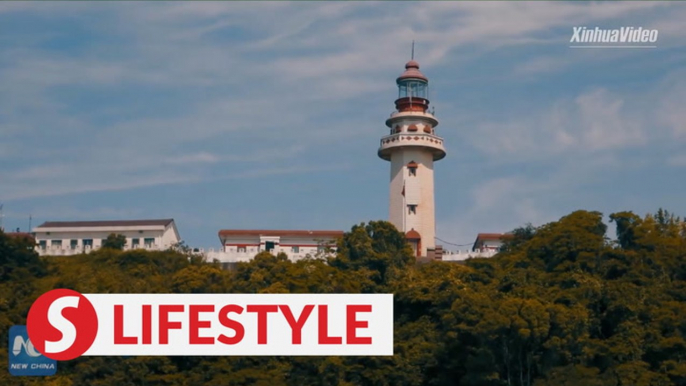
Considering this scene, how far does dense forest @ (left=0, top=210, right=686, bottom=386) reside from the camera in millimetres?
37625

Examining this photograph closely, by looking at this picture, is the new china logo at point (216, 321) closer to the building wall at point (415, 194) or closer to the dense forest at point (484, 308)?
the dense forest at point (484, 308)

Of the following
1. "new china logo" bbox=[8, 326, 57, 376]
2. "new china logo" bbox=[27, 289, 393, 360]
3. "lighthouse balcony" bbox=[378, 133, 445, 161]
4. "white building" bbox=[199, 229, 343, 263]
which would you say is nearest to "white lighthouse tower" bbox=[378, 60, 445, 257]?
"lighthouse balcony" bbox=[378, 133, 445, 161]

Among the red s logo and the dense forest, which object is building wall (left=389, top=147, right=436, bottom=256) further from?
the red s logo

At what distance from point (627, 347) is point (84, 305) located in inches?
756

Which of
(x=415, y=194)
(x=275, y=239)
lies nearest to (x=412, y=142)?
(x=415, y=194)

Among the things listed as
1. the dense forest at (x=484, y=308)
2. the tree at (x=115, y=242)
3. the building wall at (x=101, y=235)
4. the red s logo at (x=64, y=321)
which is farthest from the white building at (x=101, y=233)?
the red s logo at (x=64, y=321)

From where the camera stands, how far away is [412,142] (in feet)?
196

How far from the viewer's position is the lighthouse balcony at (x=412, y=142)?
59781 millimetres

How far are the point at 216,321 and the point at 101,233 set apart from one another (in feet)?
114

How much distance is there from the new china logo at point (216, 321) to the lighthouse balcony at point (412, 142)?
99.6 ft

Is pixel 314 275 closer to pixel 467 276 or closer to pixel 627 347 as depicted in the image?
pixel 467 276

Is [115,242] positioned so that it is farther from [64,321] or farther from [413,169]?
[64,321]

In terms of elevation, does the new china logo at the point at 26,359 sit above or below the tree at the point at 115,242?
below

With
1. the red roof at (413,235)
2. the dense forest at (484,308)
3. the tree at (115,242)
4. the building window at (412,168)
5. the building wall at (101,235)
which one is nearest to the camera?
the dense forest at (484,308)
